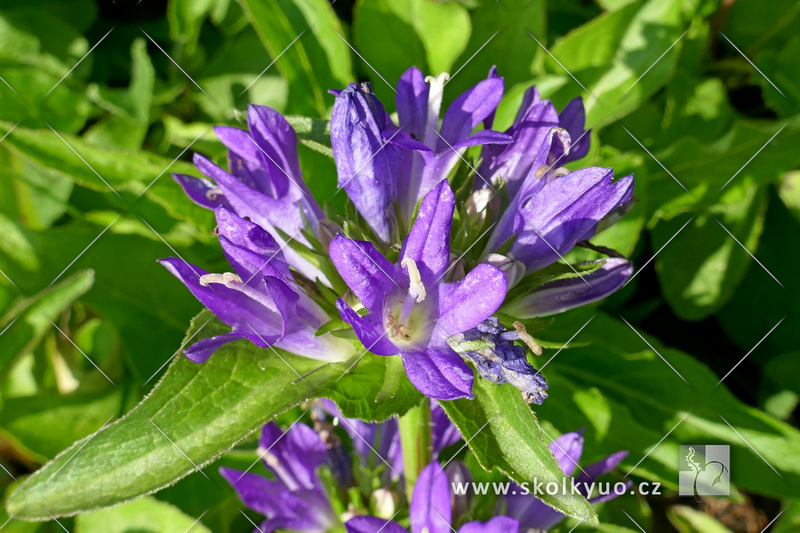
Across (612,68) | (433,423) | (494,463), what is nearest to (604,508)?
(433,423)

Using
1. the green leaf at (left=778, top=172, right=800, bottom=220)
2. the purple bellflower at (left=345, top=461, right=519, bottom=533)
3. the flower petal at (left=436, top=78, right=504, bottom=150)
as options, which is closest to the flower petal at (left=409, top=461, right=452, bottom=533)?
the purple bellflower at (left=345, top=461, right=519, bottom=533)

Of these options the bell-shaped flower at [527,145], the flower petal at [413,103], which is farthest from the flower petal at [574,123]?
the flower petal at [413,103]

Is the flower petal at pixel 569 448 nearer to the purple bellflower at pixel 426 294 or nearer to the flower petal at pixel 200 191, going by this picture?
the purple bellflower at pixel 426 294

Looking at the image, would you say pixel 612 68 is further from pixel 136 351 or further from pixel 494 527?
pixel 136 351

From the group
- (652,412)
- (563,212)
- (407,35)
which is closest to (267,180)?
(563,212)

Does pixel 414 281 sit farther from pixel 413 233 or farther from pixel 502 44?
pixel 502 44

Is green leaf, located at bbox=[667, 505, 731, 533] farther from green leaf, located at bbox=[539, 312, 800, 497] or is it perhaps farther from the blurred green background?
green leaf, located at bbox=[539, 312, 800, 497]
